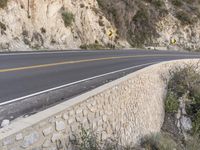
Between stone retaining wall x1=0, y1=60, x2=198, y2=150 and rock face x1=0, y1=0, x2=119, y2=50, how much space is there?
365 inches

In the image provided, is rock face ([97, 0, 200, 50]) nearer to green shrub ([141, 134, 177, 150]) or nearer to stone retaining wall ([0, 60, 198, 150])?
stone retaining wall ([0, 60, 198, 150])

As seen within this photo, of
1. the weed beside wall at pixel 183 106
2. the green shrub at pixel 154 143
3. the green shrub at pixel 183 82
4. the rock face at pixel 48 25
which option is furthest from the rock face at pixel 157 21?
the green shrub at pixel 154 143

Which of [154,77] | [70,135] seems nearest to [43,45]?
[154,77]

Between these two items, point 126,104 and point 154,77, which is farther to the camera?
point 154,77

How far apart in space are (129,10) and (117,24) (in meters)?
3.36

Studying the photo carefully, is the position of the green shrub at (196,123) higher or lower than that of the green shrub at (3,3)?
lower

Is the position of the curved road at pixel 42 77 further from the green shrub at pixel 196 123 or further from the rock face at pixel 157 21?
the rock face at pixel 157 21

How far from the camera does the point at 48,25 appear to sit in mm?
23344

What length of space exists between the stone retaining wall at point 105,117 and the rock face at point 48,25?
9.27 metres

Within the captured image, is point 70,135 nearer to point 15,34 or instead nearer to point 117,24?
point 15,34

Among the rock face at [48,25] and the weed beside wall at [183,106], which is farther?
the rock face at [48,25]

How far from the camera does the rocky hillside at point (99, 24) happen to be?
20859 millimetres

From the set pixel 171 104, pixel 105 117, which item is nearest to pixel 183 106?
pixel 171 104

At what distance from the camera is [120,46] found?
31.2 metres
